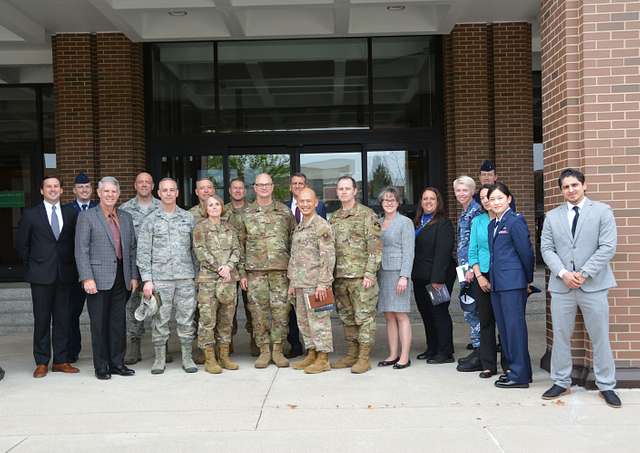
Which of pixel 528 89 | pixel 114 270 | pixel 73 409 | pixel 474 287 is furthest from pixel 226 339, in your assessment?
pixel 528 89

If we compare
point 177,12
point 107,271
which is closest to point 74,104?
point 177,12

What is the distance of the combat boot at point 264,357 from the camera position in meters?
6.52

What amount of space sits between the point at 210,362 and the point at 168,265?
3.38 feet

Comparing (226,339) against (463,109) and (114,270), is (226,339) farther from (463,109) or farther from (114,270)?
(463,109)

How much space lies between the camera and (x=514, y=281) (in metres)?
5.61

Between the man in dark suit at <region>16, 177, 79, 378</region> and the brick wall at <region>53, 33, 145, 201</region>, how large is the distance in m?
4.66

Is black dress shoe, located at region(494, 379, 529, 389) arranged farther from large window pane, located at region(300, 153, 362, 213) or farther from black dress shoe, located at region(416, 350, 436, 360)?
large window pane, located at region(300, 153, 362, 213)

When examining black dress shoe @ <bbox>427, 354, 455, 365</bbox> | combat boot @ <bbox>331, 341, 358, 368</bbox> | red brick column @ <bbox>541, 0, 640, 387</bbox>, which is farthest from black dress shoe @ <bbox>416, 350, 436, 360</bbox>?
red brick column @ <bbox>541, 0, 640, 387</bbox>

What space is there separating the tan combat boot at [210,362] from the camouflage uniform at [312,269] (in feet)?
2.99

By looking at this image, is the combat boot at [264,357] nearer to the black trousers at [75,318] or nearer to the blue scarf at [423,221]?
the blue scarf at [423,221]

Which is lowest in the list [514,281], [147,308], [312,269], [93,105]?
[147,308]

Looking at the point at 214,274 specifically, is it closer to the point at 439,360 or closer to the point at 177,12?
the point at 439,360

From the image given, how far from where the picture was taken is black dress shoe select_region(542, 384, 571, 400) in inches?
206

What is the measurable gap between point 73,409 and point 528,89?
8.75m
